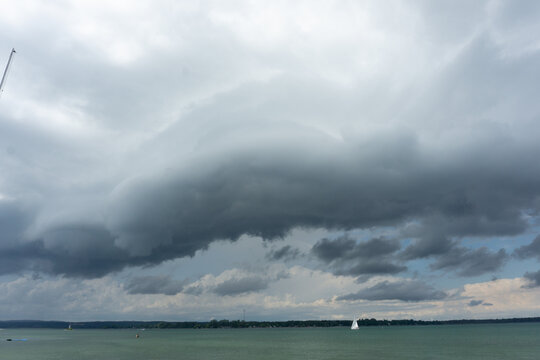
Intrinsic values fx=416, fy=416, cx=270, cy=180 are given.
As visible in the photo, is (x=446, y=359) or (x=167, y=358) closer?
(x=446, y=359)

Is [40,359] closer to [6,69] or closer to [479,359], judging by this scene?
[6,69]

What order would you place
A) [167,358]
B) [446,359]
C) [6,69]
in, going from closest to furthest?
[6,69], [446,359], [167,358]

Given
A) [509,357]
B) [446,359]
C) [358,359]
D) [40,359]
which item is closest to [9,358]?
[40,359]

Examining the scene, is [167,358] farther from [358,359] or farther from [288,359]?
[358,359]

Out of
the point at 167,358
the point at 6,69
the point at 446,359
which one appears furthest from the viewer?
the point at 167,358

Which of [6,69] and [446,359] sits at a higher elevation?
[6,69]

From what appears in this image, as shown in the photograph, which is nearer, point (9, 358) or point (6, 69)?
point (6, 69)

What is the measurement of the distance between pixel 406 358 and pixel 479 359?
23296 millimetres

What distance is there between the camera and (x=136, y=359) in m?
140

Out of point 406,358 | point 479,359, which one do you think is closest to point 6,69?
point 406,358

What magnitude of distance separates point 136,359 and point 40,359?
3442cm

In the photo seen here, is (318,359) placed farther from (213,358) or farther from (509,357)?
(509,357)

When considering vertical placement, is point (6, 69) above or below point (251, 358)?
above

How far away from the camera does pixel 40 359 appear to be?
143 meters
